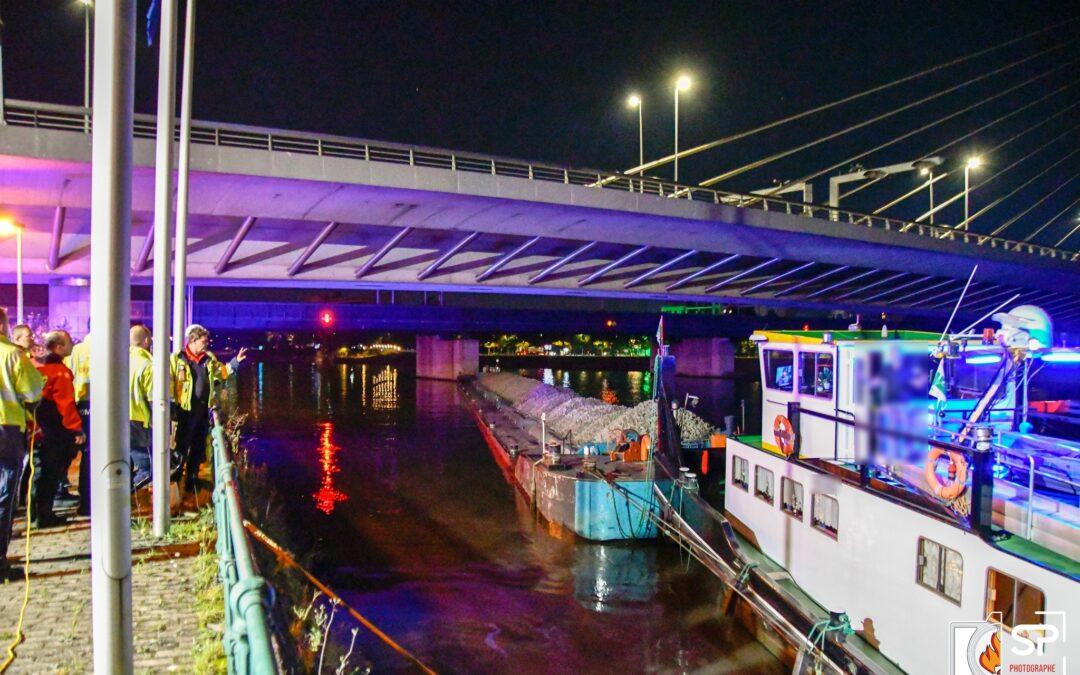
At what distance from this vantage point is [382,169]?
19703 millimetres

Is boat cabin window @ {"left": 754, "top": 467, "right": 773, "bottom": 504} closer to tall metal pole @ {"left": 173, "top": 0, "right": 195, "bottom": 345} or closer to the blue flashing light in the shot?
the blue flashing light

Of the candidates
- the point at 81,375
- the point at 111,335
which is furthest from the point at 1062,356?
the point at 81,375

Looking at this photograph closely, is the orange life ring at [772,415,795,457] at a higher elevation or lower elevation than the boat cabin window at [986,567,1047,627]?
higher

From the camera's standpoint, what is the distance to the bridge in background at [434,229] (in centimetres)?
1819

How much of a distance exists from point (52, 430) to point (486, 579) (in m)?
8.45

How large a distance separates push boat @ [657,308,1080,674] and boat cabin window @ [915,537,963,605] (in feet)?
0.06

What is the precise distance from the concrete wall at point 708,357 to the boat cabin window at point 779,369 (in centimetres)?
5802

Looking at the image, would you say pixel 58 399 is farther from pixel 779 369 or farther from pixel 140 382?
pixel 779 369

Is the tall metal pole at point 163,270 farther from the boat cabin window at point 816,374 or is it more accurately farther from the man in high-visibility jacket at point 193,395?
the boat cabin window at point 816,374

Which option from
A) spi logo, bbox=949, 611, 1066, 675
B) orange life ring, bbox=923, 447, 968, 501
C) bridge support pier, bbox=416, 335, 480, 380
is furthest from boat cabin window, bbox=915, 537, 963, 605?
bridge support pier, bbox=416, 335, 480, 380

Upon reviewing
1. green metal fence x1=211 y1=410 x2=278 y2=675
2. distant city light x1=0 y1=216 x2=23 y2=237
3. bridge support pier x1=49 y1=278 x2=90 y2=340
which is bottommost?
green metal fence x1=211 y1=410 x2=278 y2=675

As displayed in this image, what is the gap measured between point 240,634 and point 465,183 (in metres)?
18.8

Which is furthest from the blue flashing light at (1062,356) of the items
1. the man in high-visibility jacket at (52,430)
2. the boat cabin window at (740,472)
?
the man in high-visibility jacket at (52,430)

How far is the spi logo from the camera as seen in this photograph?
6.95 meters
